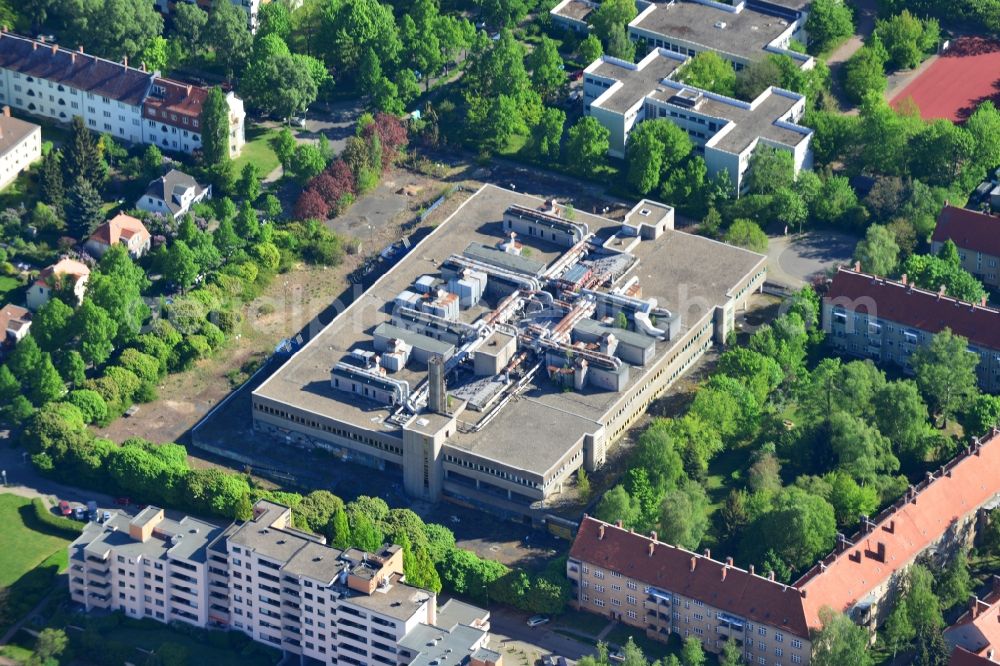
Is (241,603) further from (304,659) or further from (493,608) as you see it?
(493,608)

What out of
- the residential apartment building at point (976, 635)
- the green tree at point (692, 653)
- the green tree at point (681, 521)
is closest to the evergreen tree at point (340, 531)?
the green tree at point (681, 521)

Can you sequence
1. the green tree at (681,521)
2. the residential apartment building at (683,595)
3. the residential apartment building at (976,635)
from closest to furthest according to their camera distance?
the residential apartment building at (976,635) → the residential apartment building at (683,595) → the green tree at (681,521)

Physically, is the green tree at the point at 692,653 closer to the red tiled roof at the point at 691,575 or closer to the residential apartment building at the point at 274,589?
the red tiled roof at the point at 691,575

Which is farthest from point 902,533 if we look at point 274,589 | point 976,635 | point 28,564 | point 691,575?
point 28,564

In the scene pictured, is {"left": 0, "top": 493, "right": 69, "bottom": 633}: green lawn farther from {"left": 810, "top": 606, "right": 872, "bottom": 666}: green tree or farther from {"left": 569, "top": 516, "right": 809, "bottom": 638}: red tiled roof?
{"left": 810, "top": 606, "right": 872, "bottom": 666}: green tree

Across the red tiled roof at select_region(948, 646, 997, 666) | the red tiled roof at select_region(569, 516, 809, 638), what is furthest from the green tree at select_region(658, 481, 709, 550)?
the red tiled roof at select_region(948, 646, 997, 666)

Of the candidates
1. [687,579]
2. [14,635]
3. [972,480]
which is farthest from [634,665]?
[14,635]

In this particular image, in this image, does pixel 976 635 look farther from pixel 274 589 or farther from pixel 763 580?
pixel 274 589
